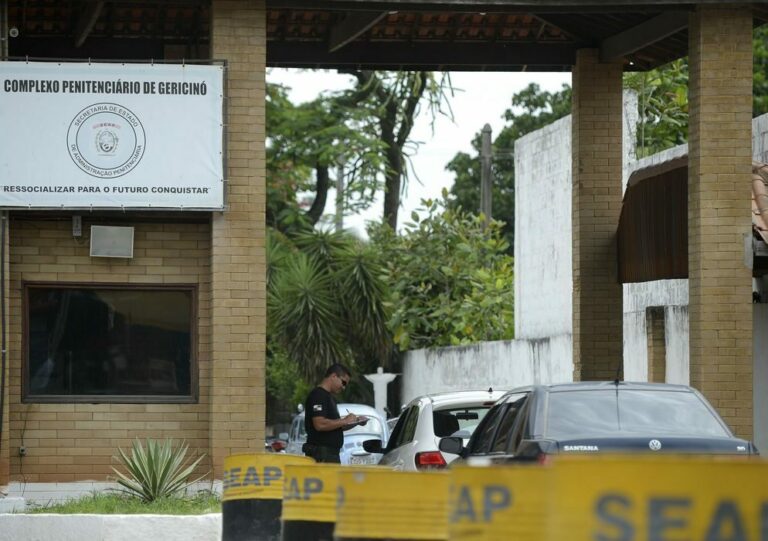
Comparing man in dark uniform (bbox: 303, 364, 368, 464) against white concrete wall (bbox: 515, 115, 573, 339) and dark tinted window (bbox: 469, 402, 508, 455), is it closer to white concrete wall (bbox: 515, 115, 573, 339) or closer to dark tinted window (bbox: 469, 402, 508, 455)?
dark tinted window (bbox: 469, 402, 508, 455)

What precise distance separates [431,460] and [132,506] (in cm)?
303

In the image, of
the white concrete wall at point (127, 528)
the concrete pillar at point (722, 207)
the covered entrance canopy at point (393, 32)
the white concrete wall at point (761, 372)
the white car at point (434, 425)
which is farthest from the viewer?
the white concrete wall at point (761, 372)

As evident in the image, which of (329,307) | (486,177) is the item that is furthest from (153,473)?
(486,177)

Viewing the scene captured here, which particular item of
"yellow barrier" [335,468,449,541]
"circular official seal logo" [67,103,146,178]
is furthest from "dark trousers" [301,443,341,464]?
"yellow barrier" [335,468,449,541]

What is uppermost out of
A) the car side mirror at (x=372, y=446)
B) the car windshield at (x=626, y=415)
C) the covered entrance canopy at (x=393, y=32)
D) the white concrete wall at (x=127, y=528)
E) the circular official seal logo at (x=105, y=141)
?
the covered entrance canopy at (x=393, y=32)

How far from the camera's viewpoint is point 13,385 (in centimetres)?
1698

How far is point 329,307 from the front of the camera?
126ft

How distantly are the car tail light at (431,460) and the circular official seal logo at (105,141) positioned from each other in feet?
15.1

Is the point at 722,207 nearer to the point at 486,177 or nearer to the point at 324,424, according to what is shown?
the point at 324,424

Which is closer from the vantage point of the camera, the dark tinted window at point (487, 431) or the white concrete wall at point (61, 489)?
the dark tinted window at point (487, 431)

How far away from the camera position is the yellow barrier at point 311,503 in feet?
32.2

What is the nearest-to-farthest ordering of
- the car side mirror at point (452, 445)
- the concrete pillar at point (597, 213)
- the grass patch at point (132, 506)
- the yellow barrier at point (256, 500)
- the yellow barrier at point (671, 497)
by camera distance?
the yellow barrier at point (671, 497) < the yellow barrier at point (256, 500) < the car side mirror at point (452, 445) < the grass patch at point (132, 506) < the concrete pillar at point (597, 213)

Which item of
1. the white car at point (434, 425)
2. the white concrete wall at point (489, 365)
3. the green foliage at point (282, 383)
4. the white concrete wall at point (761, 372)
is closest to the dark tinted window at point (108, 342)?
the white car at point (434, 425)

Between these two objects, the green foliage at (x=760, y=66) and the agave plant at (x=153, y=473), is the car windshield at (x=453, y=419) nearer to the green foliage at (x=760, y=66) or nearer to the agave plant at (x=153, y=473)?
the agave plant at (x=153, y=473)
